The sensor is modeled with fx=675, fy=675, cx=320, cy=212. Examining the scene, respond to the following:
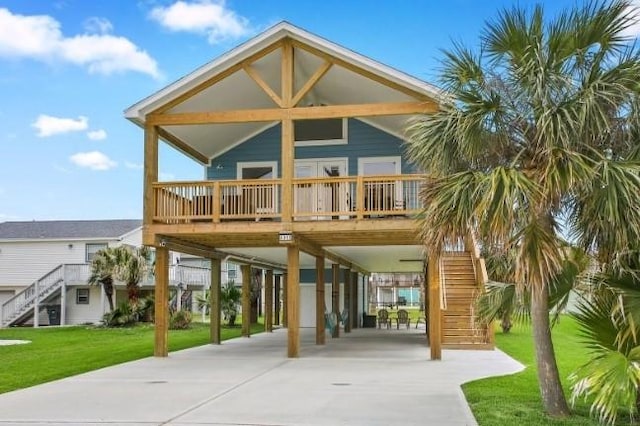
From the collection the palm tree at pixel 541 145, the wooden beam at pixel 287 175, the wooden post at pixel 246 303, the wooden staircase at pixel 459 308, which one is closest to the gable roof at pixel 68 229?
the wooden post at pixel 246 303

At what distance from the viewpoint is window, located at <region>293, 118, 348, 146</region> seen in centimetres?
1898

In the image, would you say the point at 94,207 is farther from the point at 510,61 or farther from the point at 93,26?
the point at 510,61

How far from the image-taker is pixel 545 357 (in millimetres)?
8000

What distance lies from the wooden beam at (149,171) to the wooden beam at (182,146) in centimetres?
66

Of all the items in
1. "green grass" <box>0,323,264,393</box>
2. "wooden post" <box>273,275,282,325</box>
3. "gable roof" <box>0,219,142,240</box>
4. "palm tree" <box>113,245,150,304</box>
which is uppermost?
"gable roof" <box>0,219,142,240</box>

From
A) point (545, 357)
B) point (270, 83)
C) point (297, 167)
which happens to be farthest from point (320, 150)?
point (545, 357)

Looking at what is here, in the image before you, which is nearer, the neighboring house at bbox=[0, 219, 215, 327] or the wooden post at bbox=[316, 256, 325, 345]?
the wooden post at bbox=[316, 256, 325, 345]

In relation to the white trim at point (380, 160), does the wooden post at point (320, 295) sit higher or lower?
lower

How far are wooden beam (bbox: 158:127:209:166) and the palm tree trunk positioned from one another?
1054cm

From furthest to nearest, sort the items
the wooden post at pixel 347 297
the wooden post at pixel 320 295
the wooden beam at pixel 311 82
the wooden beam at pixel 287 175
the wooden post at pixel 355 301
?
1. the wooden post at pixel 355 301
2. the wooden post at pixel 347 297
3. the wooden post at pixel 320 295
4. the wooden beam at pixel 287 175
5. the wooden beam at pixel 311 82

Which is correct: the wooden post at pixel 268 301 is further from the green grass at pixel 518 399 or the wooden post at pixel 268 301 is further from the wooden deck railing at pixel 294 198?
the green grass at pixel 518 399

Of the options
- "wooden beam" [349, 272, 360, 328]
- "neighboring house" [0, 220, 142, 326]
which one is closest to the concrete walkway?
"wooden beam" [349, 272, 360, 328]

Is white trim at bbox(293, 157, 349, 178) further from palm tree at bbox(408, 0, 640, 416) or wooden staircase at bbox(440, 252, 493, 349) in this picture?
palm tree at bbox(408, 0, 640, 416)

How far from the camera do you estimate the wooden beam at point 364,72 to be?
47.5 feet
